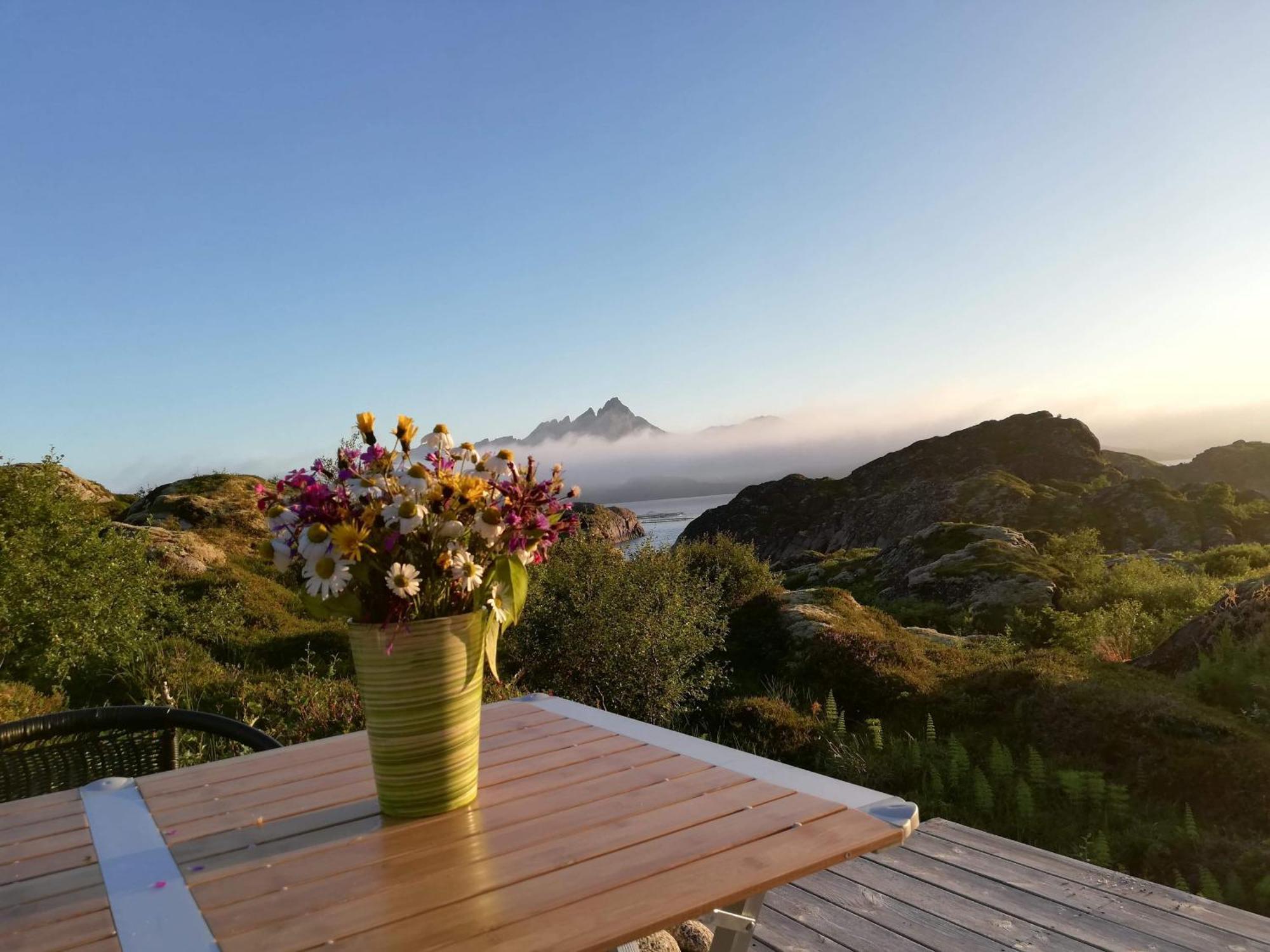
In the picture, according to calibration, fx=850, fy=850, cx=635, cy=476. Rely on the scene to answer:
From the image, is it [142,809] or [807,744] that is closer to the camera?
[142,809]

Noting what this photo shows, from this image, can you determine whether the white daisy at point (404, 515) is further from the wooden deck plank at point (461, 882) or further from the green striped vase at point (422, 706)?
the wooden deck plank at point (461, 882)

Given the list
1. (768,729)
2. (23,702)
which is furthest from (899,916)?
(23,702)

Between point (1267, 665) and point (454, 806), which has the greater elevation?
point (454, 806)

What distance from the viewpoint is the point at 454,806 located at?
2.18 m

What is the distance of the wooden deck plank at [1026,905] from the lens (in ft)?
10.5

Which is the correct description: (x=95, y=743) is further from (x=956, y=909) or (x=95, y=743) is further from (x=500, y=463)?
(x=956, y=909)

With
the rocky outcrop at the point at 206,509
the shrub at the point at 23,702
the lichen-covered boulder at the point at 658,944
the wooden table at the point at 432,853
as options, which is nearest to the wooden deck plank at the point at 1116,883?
the lichen-covered boulder at the point at 658,944

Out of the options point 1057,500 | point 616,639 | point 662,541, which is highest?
point 662,541

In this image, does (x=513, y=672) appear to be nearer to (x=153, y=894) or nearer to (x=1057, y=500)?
(x=153, y=894)

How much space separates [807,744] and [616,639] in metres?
1.98

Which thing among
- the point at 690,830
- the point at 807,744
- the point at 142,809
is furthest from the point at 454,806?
the point at 807,744

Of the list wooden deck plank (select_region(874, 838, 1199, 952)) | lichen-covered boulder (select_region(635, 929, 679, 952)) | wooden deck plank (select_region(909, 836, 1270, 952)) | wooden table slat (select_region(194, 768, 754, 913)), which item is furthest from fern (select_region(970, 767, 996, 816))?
wooden table slat (select_region(194, 768, 754, 913))

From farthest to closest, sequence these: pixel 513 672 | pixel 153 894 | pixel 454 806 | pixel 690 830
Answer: pixel 513 672, pixel 454 806, pixel 690 830, pixel 153 894

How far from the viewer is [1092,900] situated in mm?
3523
